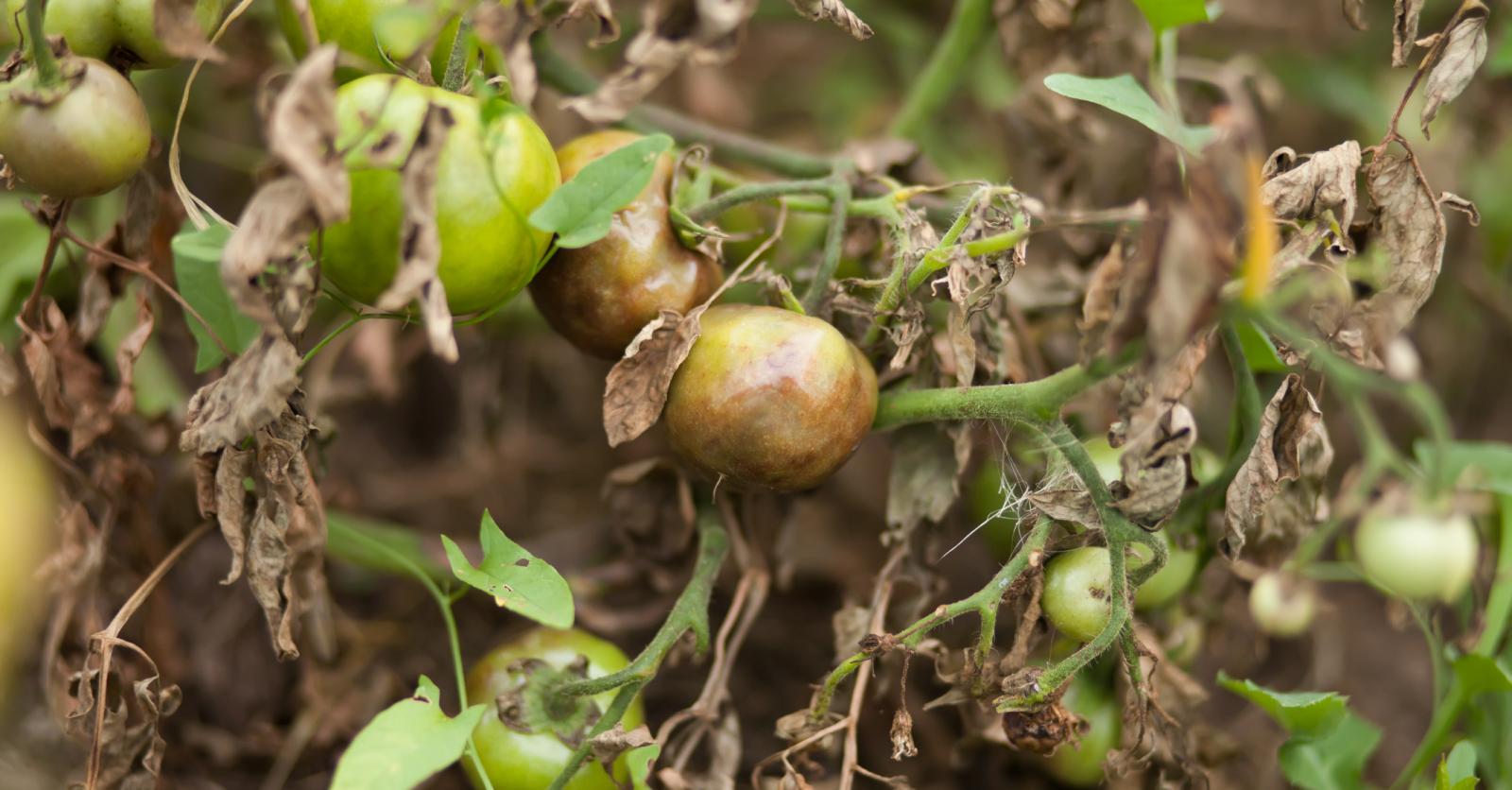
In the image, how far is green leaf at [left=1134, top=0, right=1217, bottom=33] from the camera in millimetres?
904

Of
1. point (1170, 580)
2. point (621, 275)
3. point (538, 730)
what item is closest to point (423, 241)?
point (621, 275)

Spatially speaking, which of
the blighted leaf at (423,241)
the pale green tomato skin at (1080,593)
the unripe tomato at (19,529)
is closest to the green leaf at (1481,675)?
the pale green tomato skin at (1080,593)

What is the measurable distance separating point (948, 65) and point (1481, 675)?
30.8 inches

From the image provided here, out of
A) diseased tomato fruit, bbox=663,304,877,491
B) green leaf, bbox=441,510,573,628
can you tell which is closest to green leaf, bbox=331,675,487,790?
green leaf, bbox=441,510,573,628

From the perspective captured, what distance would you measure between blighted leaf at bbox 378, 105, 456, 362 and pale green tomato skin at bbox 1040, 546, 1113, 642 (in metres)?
0.47

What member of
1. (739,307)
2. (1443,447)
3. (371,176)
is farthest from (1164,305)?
(371,176)

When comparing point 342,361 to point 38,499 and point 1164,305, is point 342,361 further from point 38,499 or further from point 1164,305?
A: point 1164,305

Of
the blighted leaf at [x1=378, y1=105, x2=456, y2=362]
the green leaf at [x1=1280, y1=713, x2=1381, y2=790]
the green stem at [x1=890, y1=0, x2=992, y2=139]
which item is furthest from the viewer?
the green stem at [x1=890, y1=0, x2=992, y2=139]

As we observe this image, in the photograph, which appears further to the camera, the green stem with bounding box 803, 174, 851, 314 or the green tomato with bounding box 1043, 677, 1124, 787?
the green tomato with bounding box 1043, 677, 1124, 787

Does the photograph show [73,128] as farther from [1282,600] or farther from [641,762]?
[1282,600]

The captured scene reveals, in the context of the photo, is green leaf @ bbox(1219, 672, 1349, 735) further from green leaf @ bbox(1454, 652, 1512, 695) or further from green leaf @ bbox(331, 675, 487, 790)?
green leaf @ bbox(331, 675, 487, 790)

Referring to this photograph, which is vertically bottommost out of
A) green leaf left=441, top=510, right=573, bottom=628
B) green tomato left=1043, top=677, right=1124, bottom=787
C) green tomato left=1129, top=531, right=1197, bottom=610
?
green tomato left=1043, top=677, right=1124, bottom=787

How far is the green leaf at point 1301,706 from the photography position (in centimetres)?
88

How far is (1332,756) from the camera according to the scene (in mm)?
981
